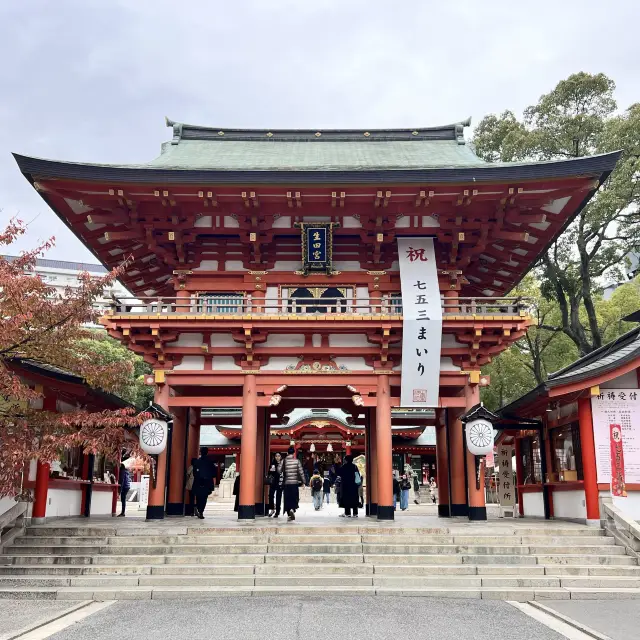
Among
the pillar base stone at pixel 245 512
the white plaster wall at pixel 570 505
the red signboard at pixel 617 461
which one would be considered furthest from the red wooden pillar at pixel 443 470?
the pillar base stone at pixel 245 512

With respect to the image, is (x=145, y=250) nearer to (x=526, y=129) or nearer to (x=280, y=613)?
(x=280, y=613)

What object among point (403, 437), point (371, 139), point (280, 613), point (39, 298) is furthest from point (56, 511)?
point (403, 437)

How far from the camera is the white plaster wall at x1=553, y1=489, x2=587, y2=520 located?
13758mm

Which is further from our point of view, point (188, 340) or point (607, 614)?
point (188, 340)

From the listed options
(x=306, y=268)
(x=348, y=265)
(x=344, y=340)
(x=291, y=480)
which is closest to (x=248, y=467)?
(x=291, y=480)

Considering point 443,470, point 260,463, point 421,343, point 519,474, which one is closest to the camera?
point 421,343

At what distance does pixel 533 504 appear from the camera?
17.6 m

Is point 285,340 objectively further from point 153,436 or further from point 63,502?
point 63,502

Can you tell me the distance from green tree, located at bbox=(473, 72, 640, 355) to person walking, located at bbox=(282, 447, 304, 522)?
15.6m

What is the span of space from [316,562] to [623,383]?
7767 millimetres

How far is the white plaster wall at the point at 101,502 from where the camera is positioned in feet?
59.3

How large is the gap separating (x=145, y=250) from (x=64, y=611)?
407 inches

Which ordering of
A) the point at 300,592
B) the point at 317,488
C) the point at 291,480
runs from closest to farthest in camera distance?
1. the point at 300,592
2. the point at 291,480
3. the point at 317,488

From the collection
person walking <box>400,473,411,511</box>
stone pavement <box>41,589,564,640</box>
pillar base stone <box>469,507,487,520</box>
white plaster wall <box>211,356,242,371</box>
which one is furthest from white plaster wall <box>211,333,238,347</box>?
person walking <box>400,473,411,511</box>
